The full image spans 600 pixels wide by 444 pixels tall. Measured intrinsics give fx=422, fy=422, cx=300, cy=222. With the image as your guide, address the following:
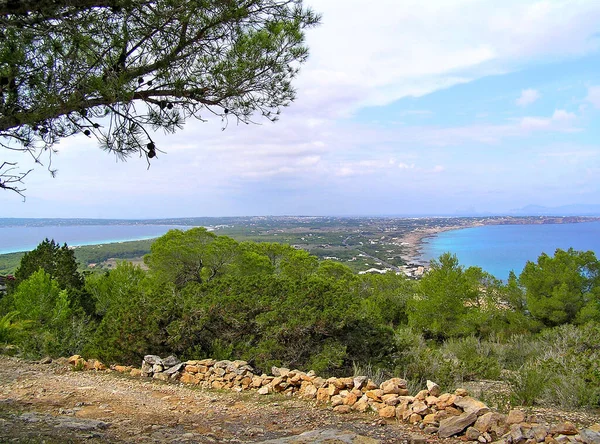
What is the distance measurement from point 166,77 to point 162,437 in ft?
10.8

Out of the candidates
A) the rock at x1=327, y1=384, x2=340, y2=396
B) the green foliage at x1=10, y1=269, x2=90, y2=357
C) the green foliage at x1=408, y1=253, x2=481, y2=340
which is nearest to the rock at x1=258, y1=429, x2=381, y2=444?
the rock at x1=327, y1=384, x2=340, y2=396

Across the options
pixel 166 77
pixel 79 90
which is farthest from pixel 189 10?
pixel 79 90

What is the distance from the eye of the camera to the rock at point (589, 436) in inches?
140

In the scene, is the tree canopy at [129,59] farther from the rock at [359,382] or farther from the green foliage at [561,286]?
the green foliage at [561,286]

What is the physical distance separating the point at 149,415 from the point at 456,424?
10.7ft

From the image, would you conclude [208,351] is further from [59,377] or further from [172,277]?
[172,277]

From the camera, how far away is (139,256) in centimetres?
5544

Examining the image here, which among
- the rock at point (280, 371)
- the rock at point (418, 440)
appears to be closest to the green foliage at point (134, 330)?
the rock at point (280, 371)

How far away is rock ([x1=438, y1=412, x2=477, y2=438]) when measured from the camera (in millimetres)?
3949

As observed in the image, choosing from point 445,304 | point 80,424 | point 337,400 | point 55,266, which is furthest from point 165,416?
point 55,266

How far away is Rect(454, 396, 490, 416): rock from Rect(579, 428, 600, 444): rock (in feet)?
2.58

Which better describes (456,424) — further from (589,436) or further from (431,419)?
(589,436)

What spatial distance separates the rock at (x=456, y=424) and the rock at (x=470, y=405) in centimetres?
9

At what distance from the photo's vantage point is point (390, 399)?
4.71m
